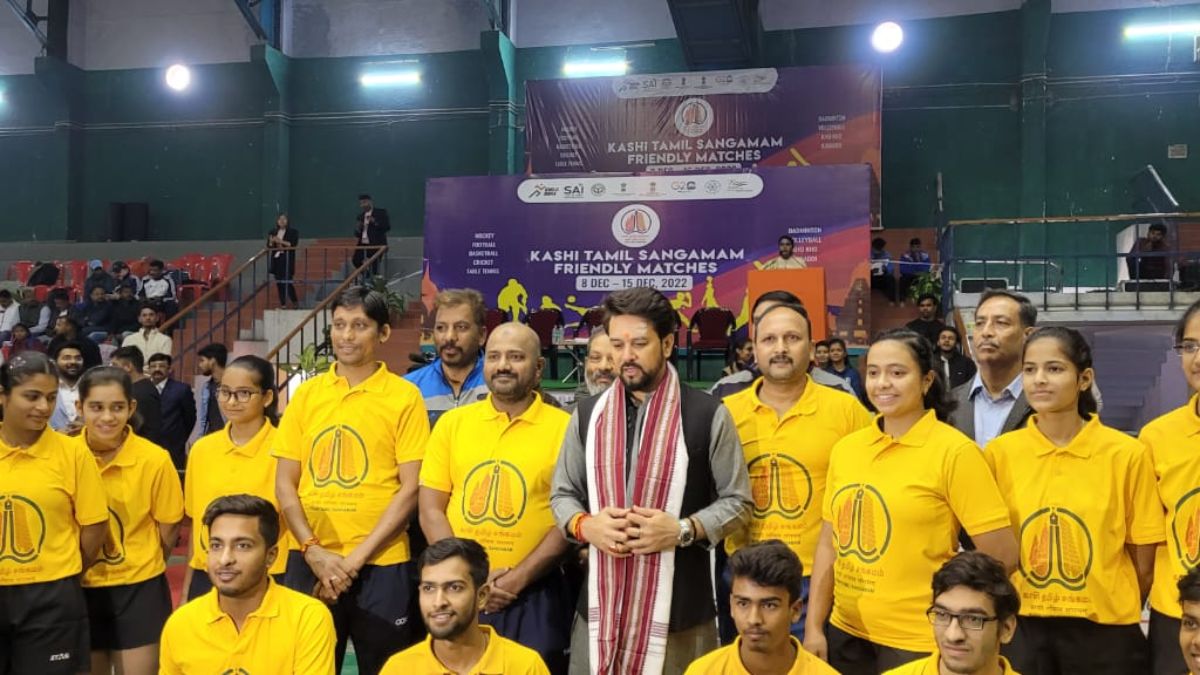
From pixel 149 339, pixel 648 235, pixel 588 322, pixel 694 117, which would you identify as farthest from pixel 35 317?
pixel 694 117

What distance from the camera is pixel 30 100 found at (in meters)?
18.5

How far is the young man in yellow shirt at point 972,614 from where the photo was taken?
247 centimetres

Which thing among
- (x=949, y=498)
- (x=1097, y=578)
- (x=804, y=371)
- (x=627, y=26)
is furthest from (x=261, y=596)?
(x=627, y=26)

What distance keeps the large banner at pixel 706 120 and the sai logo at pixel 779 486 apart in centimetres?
1140

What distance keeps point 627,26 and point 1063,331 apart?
14.9m

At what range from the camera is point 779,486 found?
10.3 feet

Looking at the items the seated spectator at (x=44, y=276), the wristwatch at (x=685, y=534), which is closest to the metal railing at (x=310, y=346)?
the seated spectator at (x=44, y=276)

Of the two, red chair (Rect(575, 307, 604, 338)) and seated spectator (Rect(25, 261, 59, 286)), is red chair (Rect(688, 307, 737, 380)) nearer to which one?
red chair (Rect(575, 307, 604, 338))

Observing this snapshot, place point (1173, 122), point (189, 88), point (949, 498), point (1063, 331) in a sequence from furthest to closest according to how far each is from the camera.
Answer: point (189, 88) → point (1173, 122) → point (1063, 331) → point (949, 498)

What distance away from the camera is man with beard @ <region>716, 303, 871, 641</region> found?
312 centimetres


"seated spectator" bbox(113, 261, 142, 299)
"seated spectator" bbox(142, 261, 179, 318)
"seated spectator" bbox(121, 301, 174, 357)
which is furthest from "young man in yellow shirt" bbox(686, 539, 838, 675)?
"seated spectator" bbox(113, 261, 142, 299)

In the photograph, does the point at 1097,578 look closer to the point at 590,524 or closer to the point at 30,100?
the point at 590,524

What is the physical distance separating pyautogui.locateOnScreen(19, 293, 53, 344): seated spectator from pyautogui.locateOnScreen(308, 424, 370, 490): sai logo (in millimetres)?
10393

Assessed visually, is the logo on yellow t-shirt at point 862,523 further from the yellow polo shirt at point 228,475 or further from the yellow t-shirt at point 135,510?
the yellow t-shirt at point 135,510
